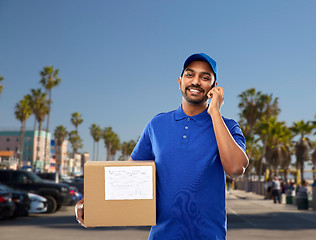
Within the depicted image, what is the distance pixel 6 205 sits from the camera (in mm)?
14711

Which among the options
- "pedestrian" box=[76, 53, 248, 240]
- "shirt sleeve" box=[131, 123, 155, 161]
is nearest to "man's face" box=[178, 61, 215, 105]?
"pedestrian" box=[76, 53, 248, 240]

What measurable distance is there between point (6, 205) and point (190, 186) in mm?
13714

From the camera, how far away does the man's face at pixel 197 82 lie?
242cm

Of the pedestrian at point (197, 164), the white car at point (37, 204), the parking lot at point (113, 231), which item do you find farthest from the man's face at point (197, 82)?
the white car at point (37, 204)

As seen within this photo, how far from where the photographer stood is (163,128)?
8.09 feet

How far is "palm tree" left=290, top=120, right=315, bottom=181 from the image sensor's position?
5297cm

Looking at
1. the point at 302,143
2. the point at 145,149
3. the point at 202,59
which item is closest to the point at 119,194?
the point at 145,149

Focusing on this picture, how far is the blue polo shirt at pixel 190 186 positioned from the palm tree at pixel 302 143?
175 feet

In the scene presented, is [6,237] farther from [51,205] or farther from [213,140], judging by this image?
[213,140]

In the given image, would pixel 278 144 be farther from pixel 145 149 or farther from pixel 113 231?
pixel 145 149

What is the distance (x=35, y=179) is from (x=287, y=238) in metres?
11.6

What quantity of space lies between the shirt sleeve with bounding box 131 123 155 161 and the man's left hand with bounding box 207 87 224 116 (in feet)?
1.43

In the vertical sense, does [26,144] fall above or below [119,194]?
above

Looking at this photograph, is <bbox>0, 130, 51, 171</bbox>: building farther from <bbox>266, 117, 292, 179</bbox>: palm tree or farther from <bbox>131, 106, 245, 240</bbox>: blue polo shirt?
<bbox>131, 106, 245, 240</bbox>: blue polo shirt
